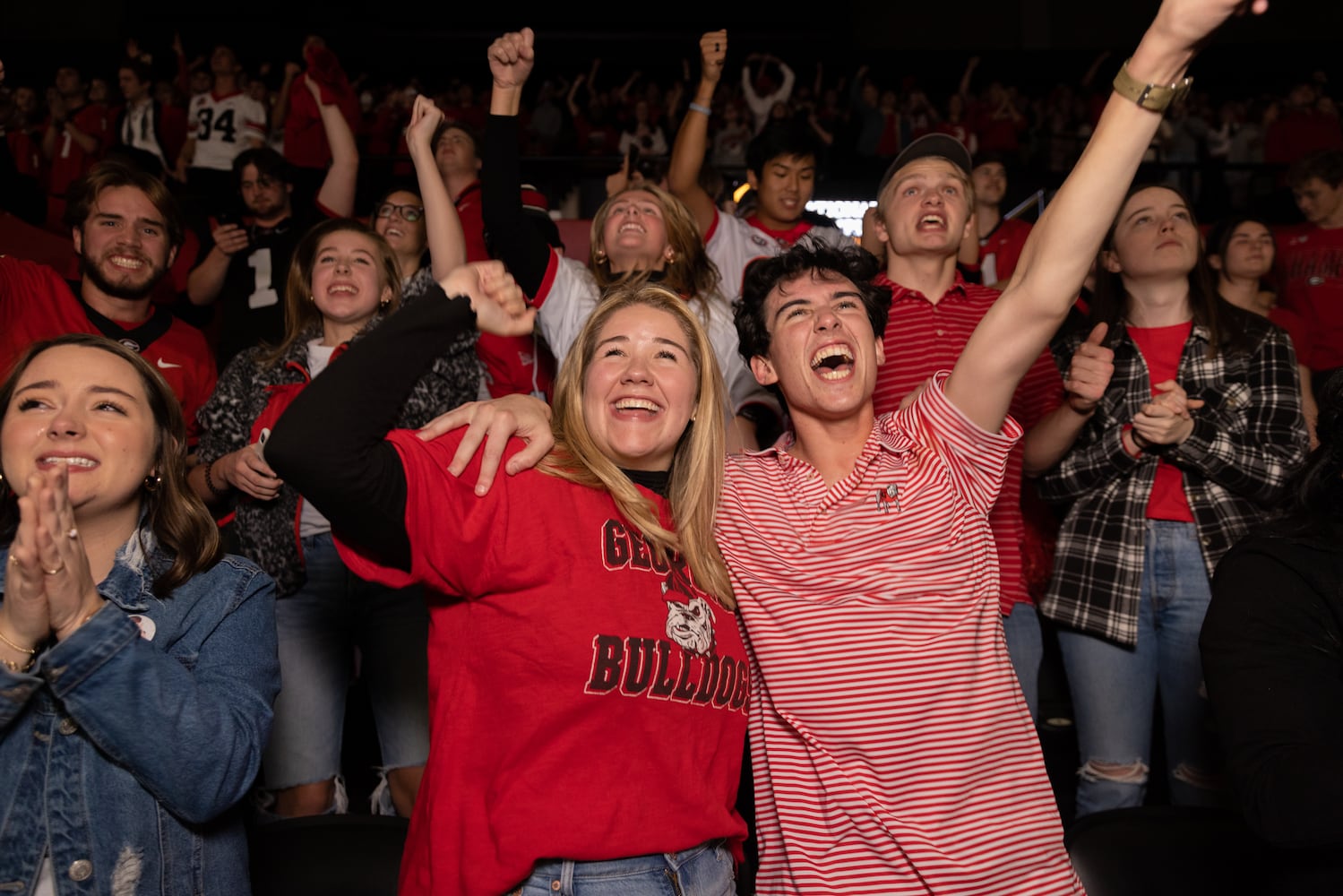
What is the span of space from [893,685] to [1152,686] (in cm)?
124

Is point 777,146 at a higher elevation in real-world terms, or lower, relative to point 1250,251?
higher

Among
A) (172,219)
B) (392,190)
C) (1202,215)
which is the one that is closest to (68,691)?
(172,219)

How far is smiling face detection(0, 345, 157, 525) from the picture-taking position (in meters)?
1.58

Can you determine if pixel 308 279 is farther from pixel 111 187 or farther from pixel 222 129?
pixel 222 129

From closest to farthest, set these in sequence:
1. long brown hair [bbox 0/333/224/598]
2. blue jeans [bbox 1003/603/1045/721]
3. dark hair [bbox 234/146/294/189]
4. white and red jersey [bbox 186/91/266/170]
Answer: long brown hair [bbox 0/333/224/598] → blue jeans [bbox 1003/603/1045/721] → dark hair [bbox 234/146/294/189] → white and red jersey [bbox 186/91/266/170]

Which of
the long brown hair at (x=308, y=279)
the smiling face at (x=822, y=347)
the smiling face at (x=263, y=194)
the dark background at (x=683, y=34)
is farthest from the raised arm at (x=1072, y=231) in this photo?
the dark background at (x=683, y=34)

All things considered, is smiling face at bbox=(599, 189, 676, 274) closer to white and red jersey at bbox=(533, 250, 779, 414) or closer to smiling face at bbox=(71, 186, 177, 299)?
white and red jersey at bbox=(533, 250, 779, 414)

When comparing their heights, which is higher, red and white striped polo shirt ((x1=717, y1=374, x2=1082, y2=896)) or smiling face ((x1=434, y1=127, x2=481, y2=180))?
smiling face ((x1=434, y1=127, x2=481, y2=180))

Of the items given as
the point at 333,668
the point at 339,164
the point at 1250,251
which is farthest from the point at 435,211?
the point at 1250,251

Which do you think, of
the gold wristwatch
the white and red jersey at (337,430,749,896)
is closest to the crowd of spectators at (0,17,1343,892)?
the gold wristwatch

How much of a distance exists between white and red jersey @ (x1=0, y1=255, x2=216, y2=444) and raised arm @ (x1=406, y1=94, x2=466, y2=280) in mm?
751

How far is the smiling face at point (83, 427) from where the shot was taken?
5.19 feet

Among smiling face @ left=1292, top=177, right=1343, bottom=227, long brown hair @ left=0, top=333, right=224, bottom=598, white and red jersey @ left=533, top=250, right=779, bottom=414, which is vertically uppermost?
smiling face @ left=1292, top=177, right=1343, bottom=227

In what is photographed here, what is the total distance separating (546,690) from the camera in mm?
1523
